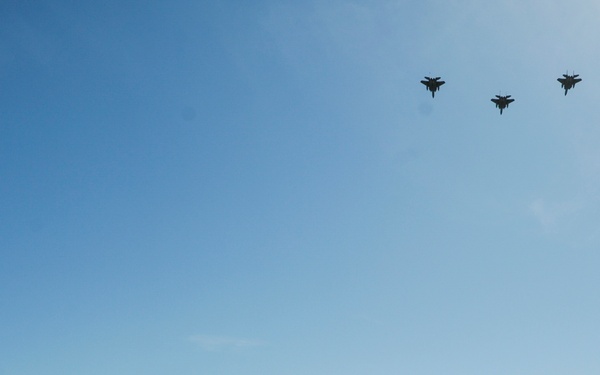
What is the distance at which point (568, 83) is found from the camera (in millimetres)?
116750

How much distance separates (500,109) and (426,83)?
13.1 m

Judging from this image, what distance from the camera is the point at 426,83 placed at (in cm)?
11775

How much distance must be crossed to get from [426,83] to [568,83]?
23610mm

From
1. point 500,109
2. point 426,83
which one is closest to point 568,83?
point 500,109

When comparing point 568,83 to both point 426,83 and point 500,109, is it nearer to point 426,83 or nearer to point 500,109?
point 500,109

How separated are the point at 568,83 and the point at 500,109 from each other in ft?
39.6

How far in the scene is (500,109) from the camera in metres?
117
